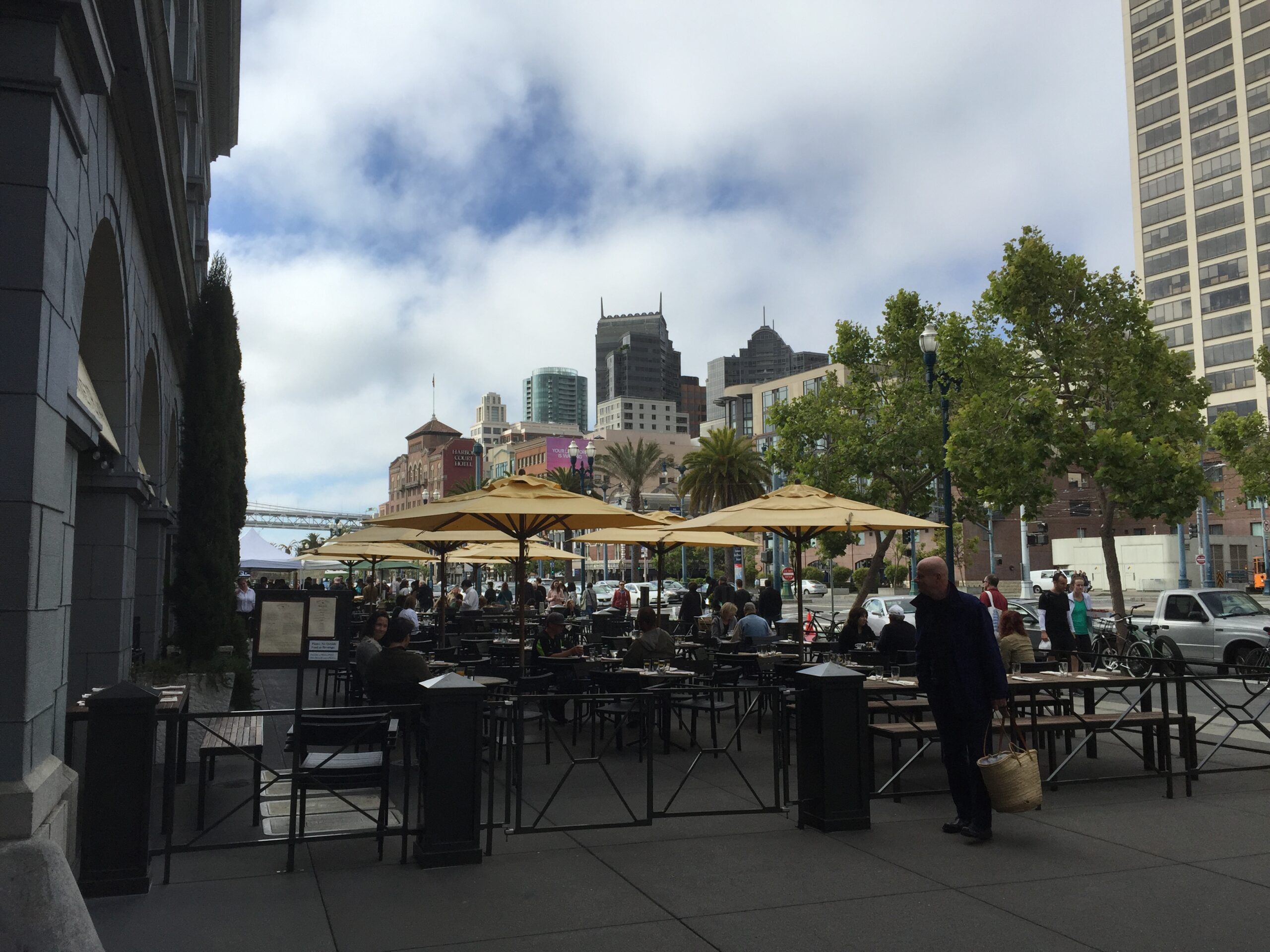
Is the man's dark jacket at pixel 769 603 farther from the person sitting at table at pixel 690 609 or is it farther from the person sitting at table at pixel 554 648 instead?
the person sitting at table at pixel 554 648

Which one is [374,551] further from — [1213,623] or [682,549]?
[682,549]

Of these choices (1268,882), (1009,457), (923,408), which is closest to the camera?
(1268,882)

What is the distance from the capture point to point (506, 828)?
7098mm

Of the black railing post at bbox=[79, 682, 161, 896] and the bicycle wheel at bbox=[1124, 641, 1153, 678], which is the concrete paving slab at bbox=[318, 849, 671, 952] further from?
the bicycle wheel at bbox=[1124, 641, 1153, 678]

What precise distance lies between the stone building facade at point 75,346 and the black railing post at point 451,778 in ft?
6.81

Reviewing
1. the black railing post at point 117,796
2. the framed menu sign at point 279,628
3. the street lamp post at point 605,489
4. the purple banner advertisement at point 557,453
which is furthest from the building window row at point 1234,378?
the black railing post at point 117,796

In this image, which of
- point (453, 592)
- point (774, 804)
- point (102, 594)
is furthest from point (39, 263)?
point (453, 592)

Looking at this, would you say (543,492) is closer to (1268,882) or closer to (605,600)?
(1268,882)

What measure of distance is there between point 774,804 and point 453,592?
82.2 ft

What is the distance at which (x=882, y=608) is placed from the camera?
24828mm

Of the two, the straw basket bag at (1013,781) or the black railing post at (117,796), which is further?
the straw basket bag at (1013,781)

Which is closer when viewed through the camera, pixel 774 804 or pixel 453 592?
pixel 774 804

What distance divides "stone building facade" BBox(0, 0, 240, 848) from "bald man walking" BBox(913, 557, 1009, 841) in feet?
18.1

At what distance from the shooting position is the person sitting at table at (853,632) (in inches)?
553
